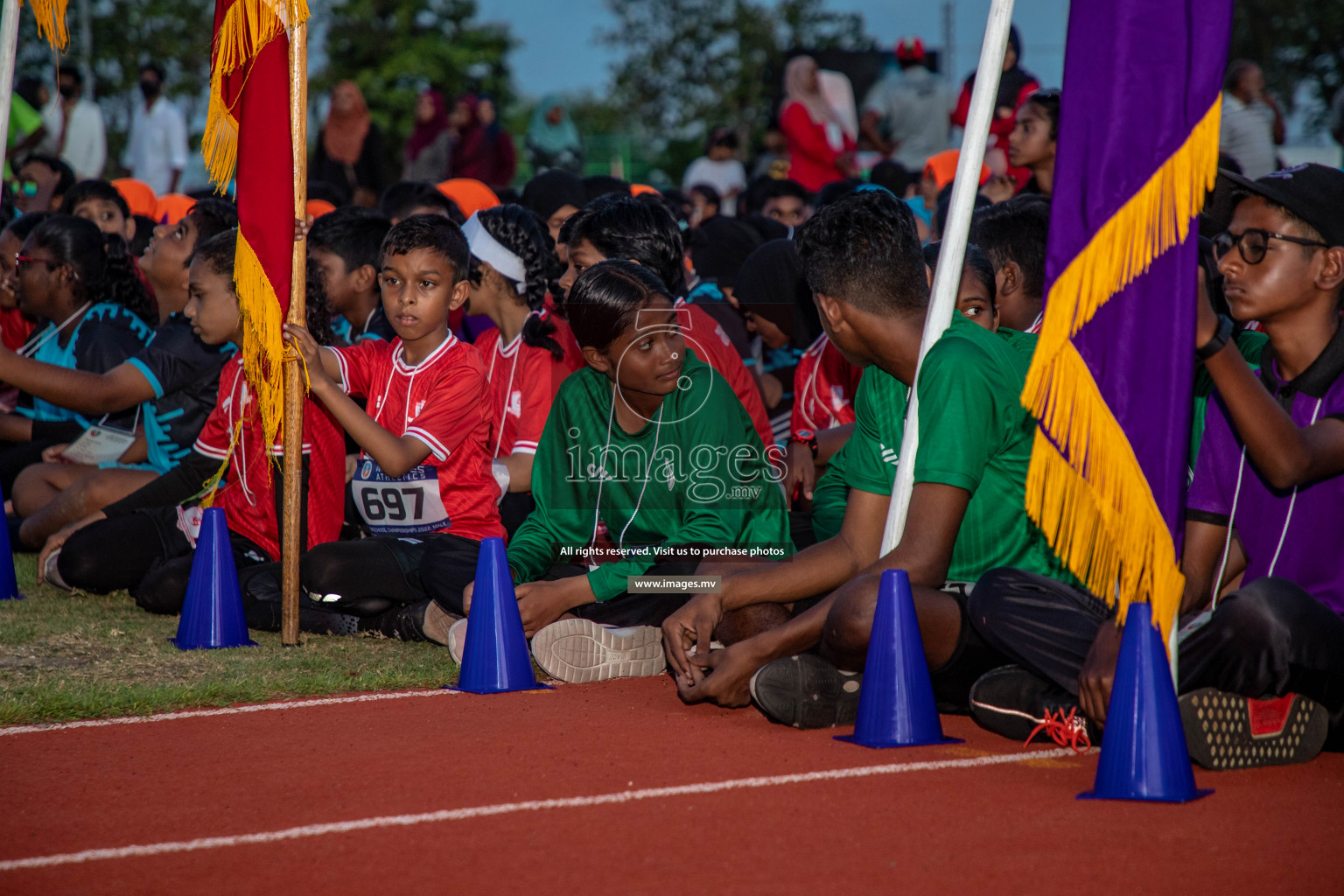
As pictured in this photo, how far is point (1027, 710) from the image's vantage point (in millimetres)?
3938

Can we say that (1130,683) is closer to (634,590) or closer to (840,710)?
(840,710)

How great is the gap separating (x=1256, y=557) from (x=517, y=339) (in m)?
3.71

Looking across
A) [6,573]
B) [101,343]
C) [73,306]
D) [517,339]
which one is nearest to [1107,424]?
[517,339]

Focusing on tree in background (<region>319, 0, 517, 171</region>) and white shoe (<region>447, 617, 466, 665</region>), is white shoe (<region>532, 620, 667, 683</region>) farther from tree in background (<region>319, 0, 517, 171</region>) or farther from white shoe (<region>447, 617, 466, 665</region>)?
tree in background (<region>319, 0, 517, 171</region>)

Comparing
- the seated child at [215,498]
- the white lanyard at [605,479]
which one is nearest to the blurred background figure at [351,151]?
the seated child at [215,498]

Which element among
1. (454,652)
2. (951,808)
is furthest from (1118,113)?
(454,652)

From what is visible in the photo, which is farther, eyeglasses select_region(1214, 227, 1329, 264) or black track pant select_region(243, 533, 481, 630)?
black track pant select_region(243, 533, 481, 630)

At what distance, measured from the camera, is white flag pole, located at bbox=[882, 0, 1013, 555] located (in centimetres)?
409

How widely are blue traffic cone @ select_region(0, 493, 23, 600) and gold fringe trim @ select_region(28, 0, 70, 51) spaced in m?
2.06

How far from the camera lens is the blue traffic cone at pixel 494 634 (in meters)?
4.66

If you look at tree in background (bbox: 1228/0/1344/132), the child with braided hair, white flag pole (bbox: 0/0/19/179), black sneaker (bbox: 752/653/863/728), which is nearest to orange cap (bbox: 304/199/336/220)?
the child with braided hair

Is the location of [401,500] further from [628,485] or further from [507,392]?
[628,485]

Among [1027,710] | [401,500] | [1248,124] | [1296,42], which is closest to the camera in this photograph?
[1027,710]

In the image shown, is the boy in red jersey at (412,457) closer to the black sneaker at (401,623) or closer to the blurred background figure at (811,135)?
the black sneaker at (401,623)
